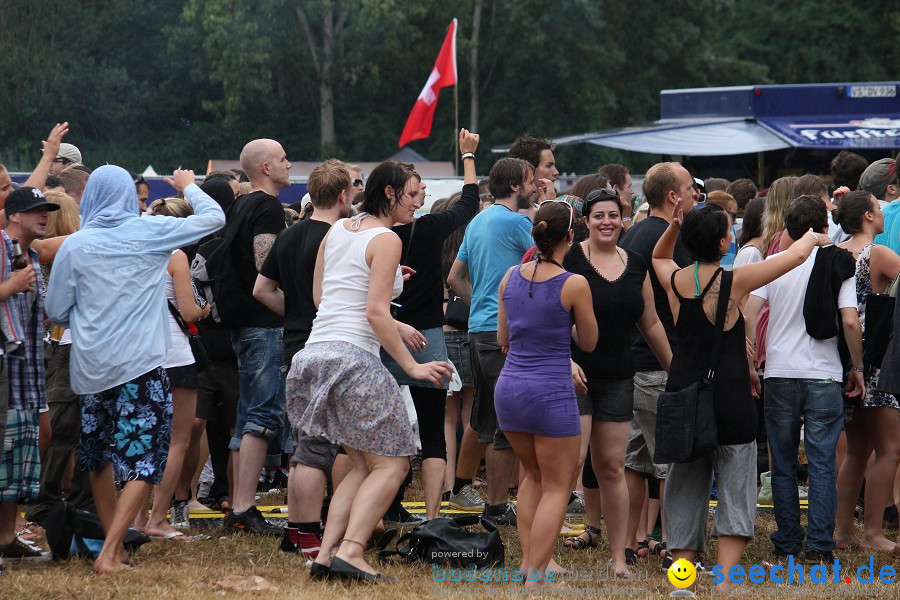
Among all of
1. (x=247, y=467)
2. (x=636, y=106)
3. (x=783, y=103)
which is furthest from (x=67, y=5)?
(x=247, y=467)

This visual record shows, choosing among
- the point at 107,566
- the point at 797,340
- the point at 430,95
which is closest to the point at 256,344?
the point at 107,566

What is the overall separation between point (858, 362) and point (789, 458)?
0.65 m

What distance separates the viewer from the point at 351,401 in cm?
563

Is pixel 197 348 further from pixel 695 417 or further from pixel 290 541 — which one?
pixel 695 417

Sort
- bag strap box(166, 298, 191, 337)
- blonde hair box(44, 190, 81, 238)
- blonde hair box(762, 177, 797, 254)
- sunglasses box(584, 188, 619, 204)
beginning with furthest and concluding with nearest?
blonde hair box(762, 177, 797, 254) < bag strap box(166, 298, 191, 337) < blonde hair box(44, 190, 81, 238) < sunglasses box(584, 188, 619, 204)

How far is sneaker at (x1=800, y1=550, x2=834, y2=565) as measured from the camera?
6.46 metres

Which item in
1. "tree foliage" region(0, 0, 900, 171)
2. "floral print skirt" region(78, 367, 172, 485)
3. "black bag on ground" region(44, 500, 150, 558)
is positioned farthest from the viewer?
"tree foliage" region(0, 0, 900, 171)

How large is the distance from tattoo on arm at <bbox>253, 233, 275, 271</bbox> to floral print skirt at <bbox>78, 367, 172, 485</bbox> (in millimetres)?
1151

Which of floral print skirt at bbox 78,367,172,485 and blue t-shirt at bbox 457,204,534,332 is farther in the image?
blue t-shirt at bbox 457,204,534,332

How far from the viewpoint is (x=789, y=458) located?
6.54 m

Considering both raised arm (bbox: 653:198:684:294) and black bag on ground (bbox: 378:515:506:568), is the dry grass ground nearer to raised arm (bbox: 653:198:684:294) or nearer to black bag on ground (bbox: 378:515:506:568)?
black bag on ground (bbox: 378:515:506:568)

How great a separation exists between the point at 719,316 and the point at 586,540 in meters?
1.94

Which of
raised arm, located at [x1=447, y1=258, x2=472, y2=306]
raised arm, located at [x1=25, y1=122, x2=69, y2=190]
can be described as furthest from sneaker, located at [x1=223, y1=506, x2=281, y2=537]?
raised arm, located at [x1=25, y1=122, x2=69, y2=190]

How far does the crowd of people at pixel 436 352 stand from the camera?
18.5ft
